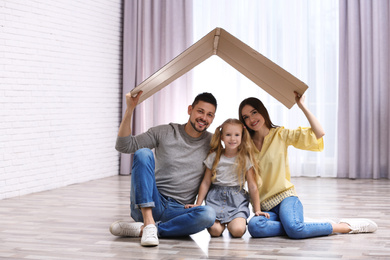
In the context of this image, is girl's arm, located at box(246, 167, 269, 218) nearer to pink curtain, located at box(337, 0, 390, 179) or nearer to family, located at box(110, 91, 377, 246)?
family, located at box(110, 91, 377, 246)

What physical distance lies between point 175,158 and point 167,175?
9cm

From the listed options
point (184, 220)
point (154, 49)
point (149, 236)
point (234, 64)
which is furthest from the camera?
point (154, 49)

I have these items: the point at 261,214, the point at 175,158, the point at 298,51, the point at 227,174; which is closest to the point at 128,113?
the point at 175,158

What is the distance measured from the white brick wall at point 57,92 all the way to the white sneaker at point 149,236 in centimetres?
185

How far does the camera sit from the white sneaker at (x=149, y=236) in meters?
2.51

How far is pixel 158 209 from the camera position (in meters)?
2.71

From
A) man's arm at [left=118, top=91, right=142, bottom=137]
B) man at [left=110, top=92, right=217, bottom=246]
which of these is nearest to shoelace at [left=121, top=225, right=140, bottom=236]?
man at [left=110, top=92, right=217, bottom=246]

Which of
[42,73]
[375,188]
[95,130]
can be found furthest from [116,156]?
[375,188]

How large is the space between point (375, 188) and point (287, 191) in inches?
72.6

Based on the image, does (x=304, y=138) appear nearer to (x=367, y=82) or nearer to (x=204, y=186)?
(x=204, y=186)

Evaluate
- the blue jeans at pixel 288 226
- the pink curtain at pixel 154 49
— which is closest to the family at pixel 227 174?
the blue jeans at pixel 288 226

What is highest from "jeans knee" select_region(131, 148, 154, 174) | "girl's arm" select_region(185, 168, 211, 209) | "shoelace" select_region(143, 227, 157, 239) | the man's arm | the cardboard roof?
the cardboard roof

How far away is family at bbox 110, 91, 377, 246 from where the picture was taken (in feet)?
8.87

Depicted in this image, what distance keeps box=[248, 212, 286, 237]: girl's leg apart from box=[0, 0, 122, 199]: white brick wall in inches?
82.8
